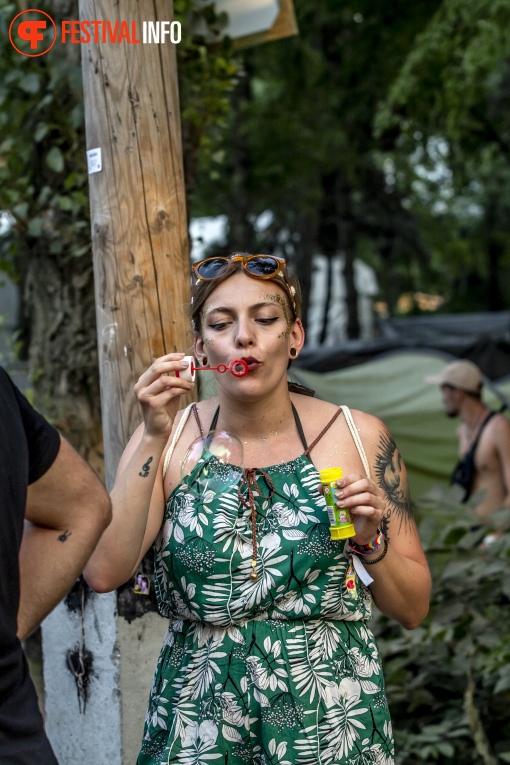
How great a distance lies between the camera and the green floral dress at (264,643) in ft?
7.38

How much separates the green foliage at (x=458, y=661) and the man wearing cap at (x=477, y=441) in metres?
1.87

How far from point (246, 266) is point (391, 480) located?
651mm

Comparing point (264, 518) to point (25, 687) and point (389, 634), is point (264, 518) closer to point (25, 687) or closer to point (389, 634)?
point (25, 687)

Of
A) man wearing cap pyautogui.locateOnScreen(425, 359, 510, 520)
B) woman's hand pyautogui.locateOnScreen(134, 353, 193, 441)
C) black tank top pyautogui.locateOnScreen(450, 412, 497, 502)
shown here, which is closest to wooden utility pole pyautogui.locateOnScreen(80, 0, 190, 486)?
woman's hand pyautogui.locateOnScreen(134, 353, 193, 441)

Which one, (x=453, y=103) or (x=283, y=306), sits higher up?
(x=453, y=103)

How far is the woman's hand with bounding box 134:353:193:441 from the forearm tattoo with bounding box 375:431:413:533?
54cm

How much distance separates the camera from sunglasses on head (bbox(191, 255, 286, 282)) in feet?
8.16

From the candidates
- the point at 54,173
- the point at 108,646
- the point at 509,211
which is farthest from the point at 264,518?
the point at 509,211

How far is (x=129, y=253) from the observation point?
304cm

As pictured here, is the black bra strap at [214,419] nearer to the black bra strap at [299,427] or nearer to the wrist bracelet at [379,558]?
the black bra strap at [299,427]

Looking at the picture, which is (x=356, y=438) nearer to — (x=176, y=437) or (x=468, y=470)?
(x=176, y=437)

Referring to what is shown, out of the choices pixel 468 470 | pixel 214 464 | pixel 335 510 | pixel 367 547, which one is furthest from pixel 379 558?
pixel 468 470

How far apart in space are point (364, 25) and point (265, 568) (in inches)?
301

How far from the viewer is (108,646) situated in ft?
10.4
